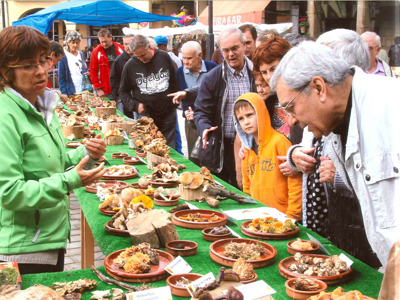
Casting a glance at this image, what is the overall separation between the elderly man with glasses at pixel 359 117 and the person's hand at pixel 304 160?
836 mm

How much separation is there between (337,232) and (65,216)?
58.2 inches

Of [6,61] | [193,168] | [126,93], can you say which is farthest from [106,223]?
[126,93]

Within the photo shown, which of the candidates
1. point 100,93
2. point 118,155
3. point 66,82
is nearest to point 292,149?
point 118,155

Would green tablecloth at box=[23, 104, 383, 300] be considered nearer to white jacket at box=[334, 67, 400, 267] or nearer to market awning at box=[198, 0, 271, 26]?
white jacket at box=[334, 67, 400, 267]

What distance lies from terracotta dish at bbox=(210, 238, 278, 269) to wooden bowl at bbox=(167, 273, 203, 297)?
23cm

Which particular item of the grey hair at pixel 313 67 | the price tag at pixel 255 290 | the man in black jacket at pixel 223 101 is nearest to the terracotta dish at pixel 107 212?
the price tag at pixel 255 290

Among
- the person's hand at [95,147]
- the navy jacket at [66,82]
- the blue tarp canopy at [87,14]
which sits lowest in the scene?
the person's hand at [95,147]

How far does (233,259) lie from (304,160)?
975 millimetres

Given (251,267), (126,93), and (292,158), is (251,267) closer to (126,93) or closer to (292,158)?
(292,158)

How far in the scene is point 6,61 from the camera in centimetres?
227

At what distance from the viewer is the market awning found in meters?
15.2

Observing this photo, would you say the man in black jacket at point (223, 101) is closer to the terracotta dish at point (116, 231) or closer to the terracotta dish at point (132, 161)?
the terracotta dish at point (132, 161)

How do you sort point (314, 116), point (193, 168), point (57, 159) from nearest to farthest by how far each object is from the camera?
point (314, 116) → point (57, 159) → point (193, 168)

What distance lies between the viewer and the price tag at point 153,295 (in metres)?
1.75
